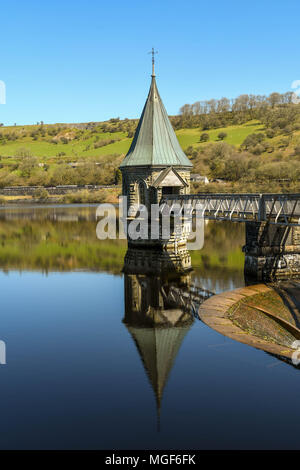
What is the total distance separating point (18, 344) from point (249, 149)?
275 ft

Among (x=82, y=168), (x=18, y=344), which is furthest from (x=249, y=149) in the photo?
(x=18, y=344)

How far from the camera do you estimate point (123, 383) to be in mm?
12828

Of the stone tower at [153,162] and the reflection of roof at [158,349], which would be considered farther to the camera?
the stone tower at [153,162]

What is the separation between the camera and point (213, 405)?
449 inches

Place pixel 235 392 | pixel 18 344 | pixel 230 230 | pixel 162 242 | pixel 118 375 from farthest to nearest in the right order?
pixel 230 230 → pixel 162 242 → pixel 18 344 → pixel 118 375 → pixel 235 392

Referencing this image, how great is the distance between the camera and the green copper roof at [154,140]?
30.9 m

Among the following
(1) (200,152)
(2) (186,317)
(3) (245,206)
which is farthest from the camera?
(1) (200,152)

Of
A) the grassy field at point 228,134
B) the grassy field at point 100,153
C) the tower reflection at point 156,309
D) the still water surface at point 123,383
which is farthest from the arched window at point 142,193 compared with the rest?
the grassy field at point 228,134

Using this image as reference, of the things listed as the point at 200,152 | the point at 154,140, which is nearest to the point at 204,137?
the point at 200,152

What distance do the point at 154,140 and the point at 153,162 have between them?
226 cm

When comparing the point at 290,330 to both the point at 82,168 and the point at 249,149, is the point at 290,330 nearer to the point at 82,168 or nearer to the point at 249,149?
the point at 249,149

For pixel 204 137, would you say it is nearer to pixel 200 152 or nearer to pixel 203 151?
pixel 200 152

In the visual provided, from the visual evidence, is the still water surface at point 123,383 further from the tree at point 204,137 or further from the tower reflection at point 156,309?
the tree at point 204,137
